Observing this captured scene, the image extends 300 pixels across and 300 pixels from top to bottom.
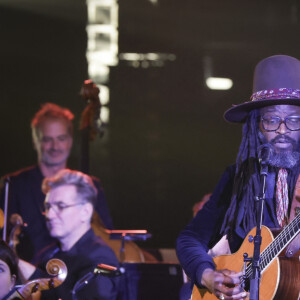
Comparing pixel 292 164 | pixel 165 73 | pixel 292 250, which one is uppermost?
pixel 165 73

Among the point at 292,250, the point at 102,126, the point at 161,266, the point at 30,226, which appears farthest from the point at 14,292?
the point at 102,126

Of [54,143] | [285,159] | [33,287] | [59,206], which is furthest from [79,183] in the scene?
[285,159]

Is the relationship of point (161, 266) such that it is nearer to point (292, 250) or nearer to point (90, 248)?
point (90, 248)

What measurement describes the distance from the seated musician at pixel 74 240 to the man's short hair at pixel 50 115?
795mm

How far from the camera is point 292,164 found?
301cm

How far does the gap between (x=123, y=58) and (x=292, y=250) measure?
15.8ft

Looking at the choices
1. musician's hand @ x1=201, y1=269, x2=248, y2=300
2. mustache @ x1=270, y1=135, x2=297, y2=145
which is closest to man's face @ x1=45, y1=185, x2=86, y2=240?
musician's hand @ x1=201, y1=269, x2=248, y2=300

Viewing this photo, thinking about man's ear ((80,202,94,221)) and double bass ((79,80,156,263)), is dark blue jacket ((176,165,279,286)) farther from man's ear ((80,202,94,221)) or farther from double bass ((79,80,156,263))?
double bass ((79,80,156,263))

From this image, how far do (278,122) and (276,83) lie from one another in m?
0.23

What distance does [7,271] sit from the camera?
4.20 metres

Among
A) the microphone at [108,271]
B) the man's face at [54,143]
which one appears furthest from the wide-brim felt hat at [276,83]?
the man's face at [54,143]

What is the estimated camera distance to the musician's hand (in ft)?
9.11

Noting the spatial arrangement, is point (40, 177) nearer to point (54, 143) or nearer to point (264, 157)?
point (54, 143)

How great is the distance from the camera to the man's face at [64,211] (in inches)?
212
